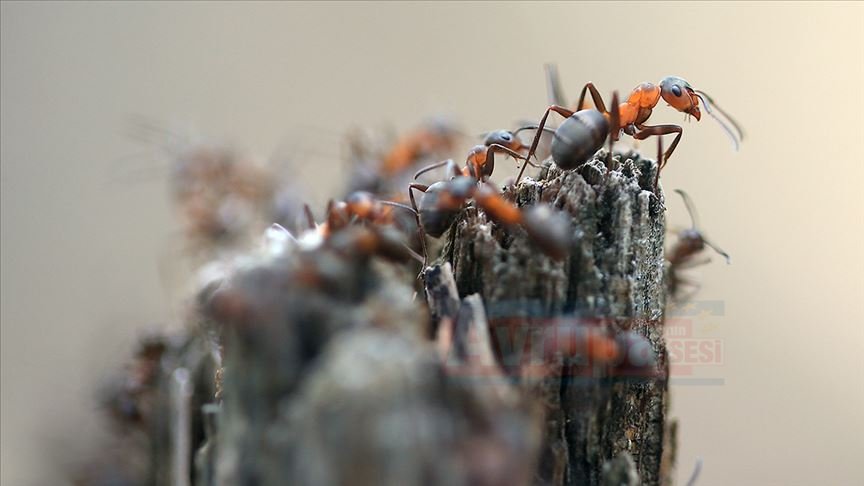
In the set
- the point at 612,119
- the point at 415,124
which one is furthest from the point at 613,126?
the point at 415,124

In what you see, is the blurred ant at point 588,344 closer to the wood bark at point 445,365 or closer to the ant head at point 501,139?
the wood bark at point 445,365

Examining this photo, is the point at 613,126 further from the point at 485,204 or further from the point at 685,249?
the point at 685,249

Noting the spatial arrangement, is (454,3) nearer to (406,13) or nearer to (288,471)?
(406,13)

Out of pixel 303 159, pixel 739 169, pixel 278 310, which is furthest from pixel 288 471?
pixel 739 169

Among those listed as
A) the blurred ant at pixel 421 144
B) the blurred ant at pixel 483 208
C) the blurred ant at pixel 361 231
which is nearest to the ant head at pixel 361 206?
the blurred ant at pixel 361 231

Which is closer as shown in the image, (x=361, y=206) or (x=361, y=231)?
(x=361, y=231)
